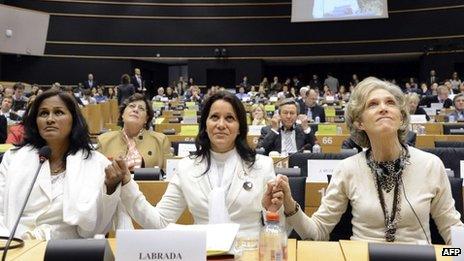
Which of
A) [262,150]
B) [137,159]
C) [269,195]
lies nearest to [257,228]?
[269,195]

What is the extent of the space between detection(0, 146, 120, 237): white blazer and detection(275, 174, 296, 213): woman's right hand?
27.8 inches

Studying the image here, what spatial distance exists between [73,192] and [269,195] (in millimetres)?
933

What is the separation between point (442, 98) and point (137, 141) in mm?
8149

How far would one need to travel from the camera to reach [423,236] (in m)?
2.00

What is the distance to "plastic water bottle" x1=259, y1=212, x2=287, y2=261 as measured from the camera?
4.95ft

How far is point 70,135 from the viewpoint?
239cm

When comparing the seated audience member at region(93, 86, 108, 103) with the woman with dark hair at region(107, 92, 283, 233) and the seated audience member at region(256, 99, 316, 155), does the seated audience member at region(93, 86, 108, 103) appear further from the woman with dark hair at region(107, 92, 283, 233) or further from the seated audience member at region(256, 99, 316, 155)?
the woman with dark hair at region(107, 92, 283, 233)

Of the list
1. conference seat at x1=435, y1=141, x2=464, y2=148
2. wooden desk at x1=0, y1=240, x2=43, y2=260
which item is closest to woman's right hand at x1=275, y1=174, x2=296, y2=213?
wooden desk at x1=0, y1=240, x2=43, y2=260

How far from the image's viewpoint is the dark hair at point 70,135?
7.79 feet

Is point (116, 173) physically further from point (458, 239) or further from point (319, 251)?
point (458, 239)

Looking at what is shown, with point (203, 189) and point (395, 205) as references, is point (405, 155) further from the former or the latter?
point (203, 189)

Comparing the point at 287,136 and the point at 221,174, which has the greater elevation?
the point at 287,136

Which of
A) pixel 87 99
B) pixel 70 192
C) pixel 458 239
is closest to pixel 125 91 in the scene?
pixel 87 99

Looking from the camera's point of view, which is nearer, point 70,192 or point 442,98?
point 70,192
